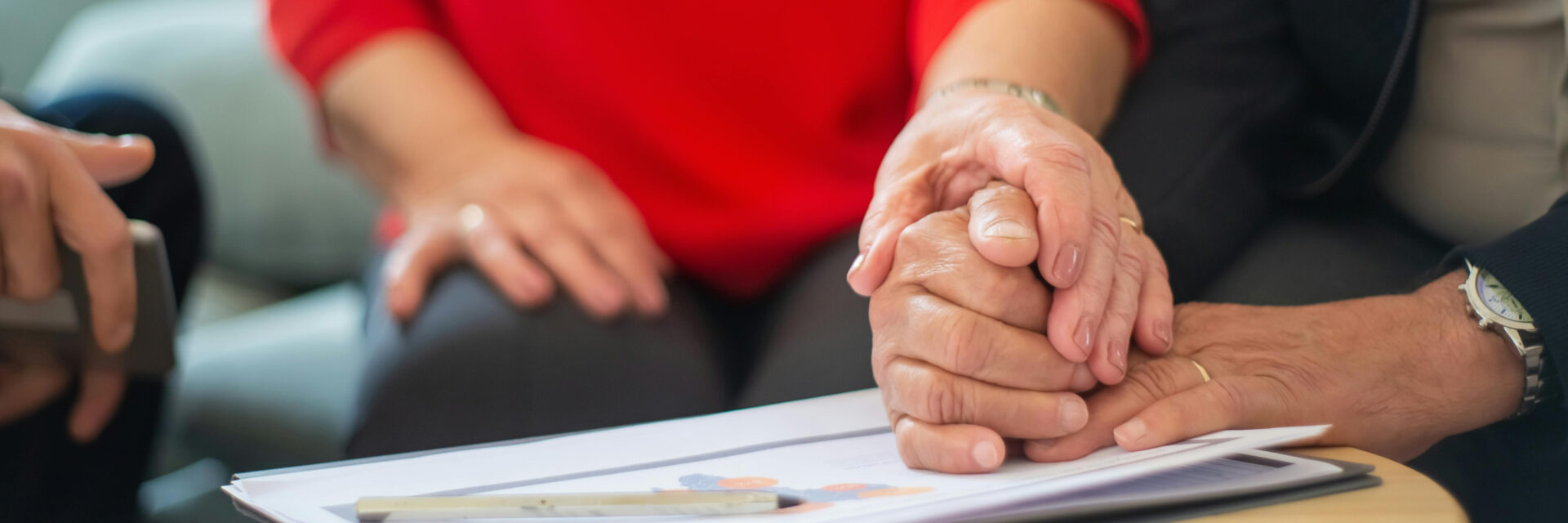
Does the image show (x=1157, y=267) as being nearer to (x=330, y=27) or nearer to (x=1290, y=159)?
(x=1290, y=159)

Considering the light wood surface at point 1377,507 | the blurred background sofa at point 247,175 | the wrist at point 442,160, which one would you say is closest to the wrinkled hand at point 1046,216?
the light wood surface at point 1377,507

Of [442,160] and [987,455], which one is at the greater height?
[987,455]

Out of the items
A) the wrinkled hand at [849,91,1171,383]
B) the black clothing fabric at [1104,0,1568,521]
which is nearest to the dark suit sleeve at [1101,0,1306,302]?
the black clothing fabric at [1104,0,1568,521]

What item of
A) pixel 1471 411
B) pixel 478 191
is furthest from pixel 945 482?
pixel 478 191

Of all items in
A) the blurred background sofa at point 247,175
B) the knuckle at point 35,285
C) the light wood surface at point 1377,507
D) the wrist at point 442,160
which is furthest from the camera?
the blurred background sofa at point 247,175

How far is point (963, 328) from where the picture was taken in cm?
45

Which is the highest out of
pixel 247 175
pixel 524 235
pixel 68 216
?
pixel 68 216

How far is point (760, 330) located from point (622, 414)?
0.58ft

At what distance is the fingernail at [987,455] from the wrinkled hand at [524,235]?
0.38 meters

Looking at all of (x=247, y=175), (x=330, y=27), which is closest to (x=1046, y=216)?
(x=330, y=27)

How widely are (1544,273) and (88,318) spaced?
80cm

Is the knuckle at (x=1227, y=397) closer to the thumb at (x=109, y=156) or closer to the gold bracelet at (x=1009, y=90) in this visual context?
the gold bracelet at (x=1009, y=90)

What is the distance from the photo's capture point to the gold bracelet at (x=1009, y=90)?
0.62 metres

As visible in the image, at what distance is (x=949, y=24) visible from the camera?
0.76m
